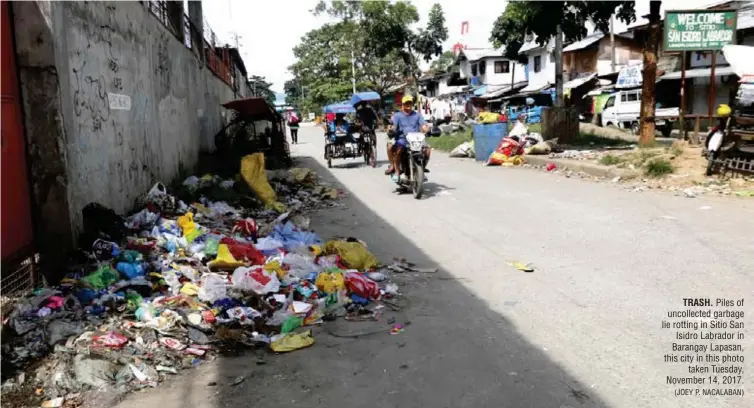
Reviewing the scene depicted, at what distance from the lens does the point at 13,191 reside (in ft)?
14.5

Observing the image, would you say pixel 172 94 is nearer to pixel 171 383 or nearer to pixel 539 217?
pixel 539 217

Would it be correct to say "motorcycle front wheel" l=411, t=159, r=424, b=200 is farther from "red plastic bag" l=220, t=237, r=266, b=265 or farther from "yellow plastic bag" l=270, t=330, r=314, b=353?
"yellow plastic bag" l=270, t=330, r=314, b=353

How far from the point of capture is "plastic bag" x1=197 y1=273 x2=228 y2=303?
446cm

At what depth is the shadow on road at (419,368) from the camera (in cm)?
321

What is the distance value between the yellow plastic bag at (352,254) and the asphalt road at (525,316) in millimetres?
445

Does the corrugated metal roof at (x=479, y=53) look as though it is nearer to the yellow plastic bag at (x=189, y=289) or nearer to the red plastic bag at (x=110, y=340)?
the yellow plastic bag at (x=189, y=289)

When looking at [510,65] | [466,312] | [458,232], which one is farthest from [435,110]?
[466,312]

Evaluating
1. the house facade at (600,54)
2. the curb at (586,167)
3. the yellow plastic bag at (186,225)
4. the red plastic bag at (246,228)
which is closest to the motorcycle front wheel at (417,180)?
the red plastic bag at (246,228)

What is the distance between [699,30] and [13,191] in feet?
43.0

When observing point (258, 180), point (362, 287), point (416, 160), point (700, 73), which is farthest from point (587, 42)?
point (362, 287)

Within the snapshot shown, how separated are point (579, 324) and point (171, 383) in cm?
277

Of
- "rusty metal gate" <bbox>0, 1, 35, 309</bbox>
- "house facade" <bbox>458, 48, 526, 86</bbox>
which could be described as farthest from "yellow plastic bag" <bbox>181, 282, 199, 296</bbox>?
"house facade" <bbox>458, 48, 526, 86</bbox>

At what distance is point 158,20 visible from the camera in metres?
9.48

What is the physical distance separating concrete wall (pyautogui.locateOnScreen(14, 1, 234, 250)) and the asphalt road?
8.02ft
